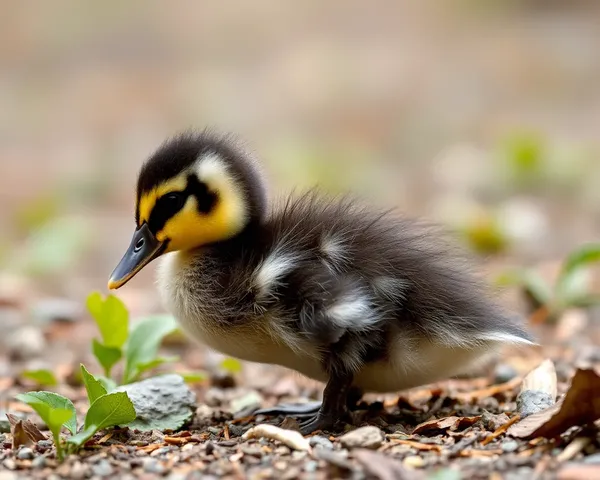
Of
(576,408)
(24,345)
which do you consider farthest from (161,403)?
(24,345)

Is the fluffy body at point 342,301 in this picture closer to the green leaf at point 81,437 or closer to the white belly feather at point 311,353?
the white belly feather at point 311,353

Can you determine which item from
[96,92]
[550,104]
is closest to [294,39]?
[96,92]

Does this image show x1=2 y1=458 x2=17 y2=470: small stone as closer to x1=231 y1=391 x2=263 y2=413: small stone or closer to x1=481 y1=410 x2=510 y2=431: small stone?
x1=231 y1=391 x2=263 y2=413: small stone

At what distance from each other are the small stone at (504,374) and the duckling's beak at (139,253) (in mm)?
1274

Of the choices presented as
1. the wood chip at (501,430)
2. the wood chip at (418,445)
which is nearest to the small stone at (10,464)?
the wood chip at (418,445)

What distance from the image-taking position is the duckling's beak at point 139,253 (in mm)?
2750

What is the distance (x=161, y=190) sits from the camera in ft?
8.80

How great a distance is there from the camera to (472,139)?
8641mm

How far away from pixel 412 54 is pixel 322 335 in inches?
370

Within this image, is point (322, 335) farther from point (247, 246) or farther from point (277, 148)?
point (277, 148)

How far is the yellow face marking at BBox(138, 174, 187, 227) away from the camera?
2.68 metres

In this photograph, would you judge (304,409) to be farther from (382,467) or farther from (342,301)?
(382,467)

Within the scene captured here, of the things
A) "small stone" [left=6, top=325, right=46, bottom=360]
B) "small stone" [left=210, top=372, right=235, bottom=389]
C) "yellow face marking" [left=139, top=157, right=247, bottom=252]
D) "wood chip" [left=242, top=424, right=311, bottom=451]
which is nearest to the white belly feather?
"yellow face marking" [left=139, top=157, right=247, bottom=252]

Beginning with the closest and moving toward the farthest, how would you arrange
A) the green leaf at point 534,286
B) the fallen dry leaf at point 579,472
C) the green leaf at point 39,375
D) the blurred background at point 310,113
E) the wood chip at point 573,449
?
1. the fallen dry leaf at point 579,472
2. the wood chip at point 573,449
3. the green leaf at point 39,375
4. the green leaf at point 534,286
5. the blurred background at point 310,113
